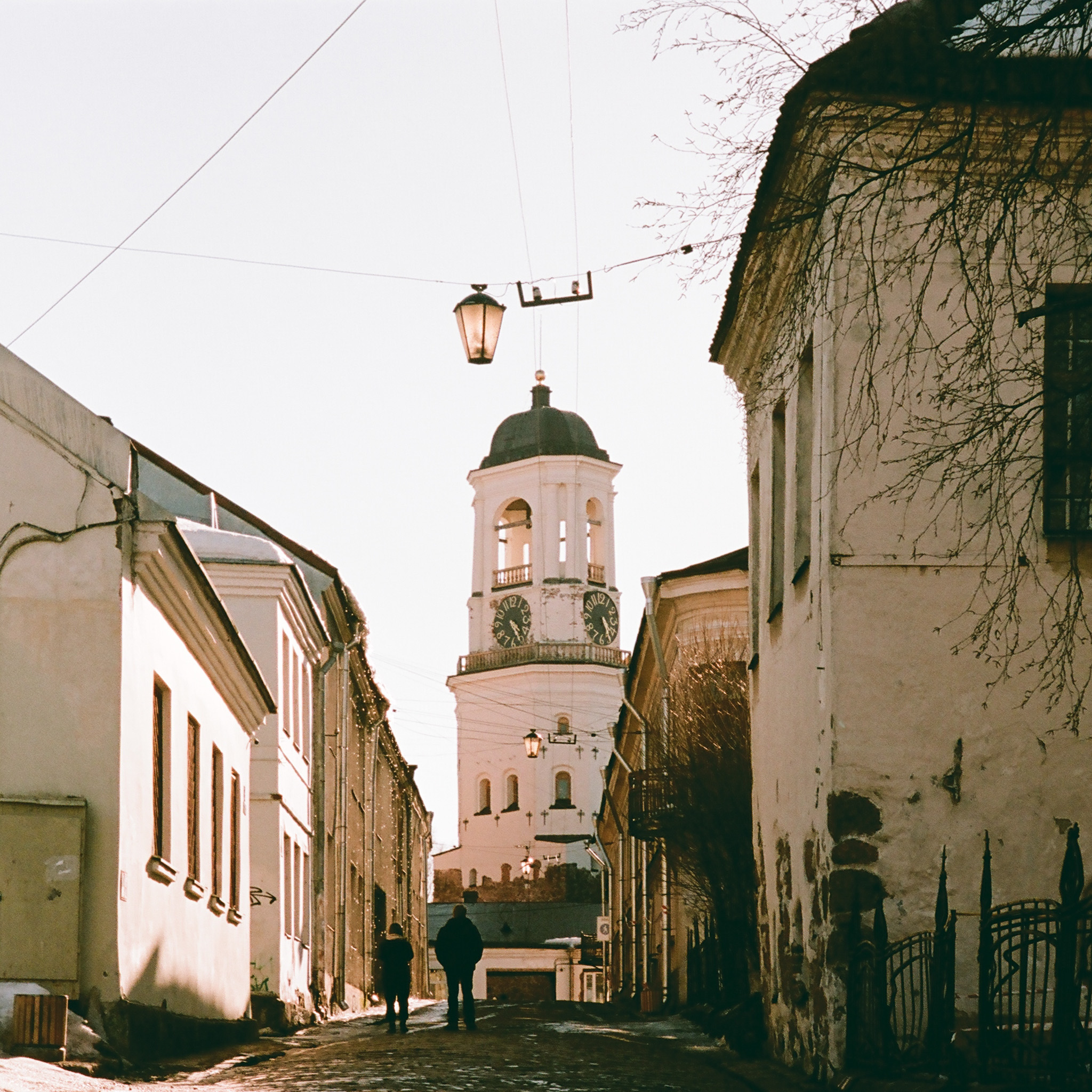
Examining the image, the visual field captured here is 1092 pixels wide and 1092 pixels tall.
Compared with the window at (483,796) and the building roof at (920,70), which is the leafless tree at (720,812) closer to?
the building roof at (920,70)

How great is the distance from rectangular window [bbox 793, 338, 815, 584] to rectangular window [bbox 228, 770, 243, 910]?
8.35 metres

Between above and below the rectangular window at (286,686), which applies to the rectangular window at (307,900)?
below

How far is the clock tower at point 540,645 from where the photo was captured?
8644 centimetres

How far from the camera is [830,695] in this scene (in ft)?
36.1

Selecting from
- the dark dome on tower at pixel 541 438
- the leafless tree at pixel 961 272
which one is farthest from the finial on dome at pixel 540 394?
the leafless tree at pixel 961 272

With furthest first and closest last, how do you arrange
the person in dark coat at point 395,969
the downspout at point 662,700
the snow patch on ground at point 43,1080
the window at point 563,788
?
the window at point 563,788 < the downspout at point 662,700 < the person in dark coat at point 395,969 < the snow patch on ground at point 43,1080

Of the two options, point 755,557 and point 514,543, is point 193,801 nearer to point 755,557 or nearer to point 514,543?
point 755,557

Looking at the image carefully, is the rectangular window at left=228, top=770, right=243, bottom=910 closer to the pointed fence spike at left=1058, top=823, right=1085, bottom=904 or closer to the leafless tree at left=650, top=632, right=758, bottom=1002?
the leafless tree at left=650, top=632, right=758, bottom=1002

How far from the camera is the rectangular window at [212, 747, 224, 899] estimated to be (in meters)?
17.7

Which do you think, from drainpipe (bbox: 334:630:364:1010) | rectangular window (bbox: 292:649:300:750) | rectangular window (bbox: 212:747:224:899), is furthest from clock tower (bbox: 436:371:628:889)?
rectangular window (bbox: 212:747:224:899)

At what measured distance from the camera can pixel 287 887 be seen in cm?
2531

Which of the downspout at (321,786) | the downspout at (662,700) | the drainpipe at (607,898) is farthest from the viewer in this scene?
the drainpipe at (607,898)

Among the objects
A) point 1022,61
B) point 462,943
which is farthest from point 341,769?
point 1022,61

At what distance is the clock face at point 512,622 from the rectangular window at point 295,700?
5966 cm
